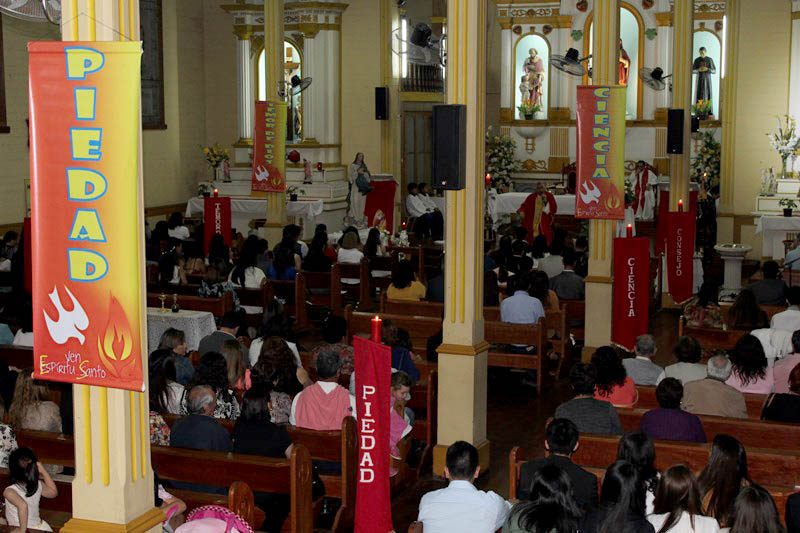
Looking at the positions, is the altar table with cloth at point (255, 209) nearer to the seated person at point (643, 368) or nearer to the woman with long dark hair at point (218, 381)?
the seated person at point (643, 368)

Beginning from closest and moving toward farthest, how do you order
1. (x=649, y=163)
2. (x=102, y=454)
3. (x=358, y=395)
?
(x=102, y=454), (x=358, y=395), (x=649, y=163)

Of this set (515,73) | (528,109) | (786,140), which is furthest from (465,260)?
(515,73)

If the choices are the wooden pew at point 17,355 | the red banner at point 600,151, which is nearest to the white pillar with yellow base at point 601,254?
the red banner at point 600,151

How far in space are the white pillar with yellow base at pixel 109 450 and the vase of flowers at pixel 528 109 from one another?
20273 mm

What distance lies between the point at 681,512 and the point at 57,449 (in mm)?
3967

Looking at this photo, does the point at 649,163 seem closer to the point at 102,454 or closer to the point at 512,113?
the point at 512,113

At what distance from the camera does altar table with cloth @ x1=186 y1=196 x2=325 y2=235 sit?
2092cm

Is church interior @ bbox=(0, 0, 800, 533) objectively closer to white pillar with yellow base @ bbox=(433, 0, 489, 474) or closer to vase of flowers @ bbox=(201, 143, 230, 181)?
white pillar with yellow base @ bbox=(433, 0, 489, 474)

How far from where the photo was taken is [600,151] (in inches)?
442

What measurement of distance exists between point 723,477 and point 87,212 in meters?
3.43

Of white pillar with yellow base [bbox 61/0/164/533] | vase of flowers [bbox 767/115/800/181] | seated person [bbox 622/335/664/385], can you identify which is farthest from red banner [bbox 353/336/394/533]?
vase of flowers [bbox 767/115/800/181]

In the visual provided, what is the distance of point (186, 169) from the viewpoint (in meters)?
23.1

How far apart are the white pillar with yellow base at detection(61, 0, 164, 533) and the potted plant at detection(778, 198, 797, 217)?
633 inches

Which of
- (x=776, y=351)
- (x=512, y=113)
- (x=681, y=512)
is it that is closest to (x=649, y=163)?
(x=512, y=113)
